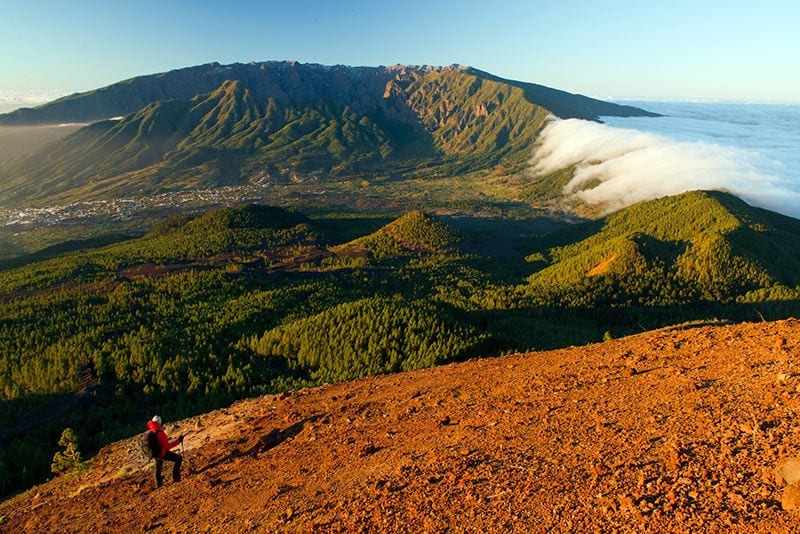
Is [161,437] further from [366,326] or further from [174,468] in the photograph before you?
[366,326]

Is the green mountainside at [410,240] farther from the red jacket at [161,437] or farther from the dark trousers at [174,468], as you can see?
the red jacket at [161,437]

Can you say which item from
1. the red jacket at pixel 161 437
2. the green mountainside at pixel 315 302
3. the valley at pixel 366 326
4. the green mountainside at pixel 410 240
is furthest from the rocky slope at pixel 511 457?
the green mountainside at pixel 410 240

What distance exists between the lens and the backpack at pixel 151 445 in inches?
791

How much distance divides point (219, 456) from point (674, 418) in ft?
68.7

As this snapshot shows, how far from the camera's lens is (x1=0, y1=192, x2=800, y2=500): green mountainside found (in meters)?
55.9

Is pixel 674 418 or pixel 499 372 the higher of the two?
pixel 674 418

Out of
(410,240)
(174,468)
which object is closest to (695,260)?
(410,240)

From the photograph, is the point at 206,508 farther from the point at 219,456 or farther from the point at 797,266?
the point at 797,266

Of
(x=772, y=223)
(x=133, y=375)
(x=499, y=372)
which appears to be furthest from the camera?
(x=772, y=223)

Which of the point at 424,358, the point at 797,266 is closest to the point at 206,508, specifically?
the point at 424,358

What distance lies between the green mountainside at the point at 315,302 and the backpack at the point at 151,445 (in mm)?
18853

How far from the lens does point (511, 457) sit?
15727mm

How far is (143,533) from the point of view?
1712 cm

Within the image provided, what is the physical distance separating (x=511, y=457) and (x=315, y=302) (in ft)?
269
